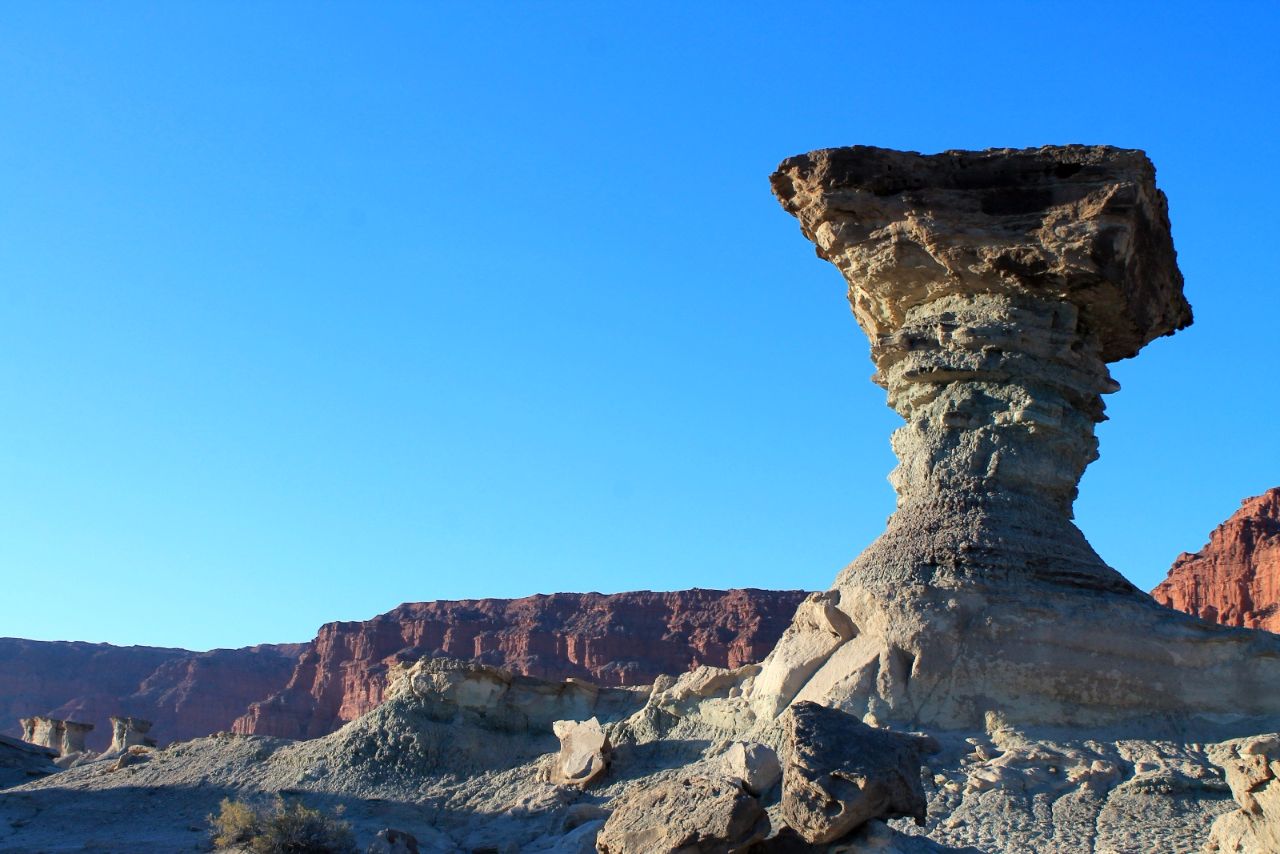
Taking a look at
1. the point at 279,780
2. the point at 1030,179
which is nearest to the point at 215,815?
the point at 279,780

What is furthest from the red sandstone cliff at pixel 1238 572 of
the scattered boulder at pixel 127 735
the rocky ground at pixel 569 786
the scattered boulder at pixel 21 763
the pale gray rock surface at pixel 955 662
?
the rocky ground at pixel 569 786

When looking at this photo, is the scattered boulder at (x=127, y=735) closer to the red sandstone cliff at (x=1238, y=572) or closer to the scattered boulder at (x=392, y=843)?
the scattered boulder at (x=392, y=843)

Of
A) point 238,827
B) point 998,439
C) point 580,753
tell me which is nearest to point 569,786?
point 580,753

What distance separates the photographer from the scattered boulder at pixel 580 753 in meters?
19.1

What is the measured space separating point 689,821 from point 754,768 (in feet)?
2.93

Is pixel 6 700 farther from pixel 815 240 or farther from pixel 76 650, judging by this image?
pixel 815 240

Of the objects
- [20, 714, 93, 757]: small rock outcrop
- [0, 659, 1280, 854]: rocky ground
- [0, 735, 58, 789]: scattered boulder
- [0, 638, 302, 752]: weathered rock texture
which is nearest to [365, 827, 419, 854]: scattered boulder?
[0, 659, 1280, 854]: rocky ground

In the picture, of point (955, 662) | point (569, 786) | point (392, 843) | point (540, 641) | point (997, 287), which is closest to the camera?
point (392, 843)

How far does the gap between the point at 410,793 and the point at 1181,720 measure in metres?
9.46

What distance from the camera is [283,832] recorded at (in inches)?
642

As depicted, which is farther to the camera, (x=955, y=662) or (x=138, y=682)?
(x=138, y=682)

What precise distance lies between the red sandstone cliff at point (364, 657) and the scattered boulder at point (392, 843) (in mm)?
55425

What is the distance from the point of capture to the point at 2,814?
19.6 meters

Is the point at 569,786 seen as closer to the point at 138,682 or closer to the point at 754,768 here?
the point at 754,768
